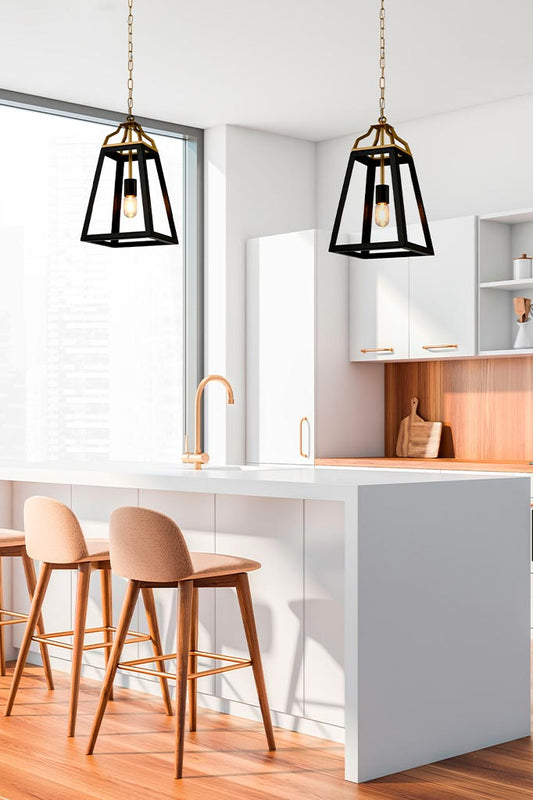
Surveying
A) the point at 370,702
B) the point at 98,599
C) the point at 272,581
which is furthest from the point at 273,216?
the point at 370,702

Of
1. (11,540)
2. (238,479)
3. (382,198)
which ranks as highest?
(382,198)

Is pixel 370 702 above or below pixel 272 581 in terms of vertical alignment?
below

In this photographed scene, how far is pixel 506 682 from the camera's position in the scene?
376 centimetres

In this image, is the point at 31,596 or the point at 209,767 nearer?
the point at 209,767

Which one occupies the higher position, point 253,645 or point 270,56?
point 270,56

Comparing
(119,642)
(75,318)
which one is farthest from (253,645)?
(75,318)

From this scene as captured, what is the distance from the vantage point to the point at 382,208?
3.75m

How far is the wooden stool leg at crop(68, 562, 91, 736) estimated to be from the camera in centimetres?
378

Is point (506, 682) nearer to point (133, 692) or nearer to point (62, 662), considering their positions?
point (133, 692)

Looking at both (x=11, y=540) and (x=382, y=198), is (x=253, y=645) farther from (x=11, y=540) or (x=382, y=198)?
(x=382, y=198)

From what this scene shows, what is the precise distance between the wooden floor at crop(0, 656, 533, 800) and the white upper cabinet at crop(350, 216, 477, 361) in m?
2.96

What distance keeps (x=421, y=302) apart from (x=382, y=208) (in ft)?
8.88

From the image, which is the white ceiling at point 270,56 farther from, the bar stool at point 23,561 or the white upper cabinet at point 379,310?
the bar stool at point 23,561

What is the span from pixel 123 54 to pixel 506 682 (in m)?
3.70
